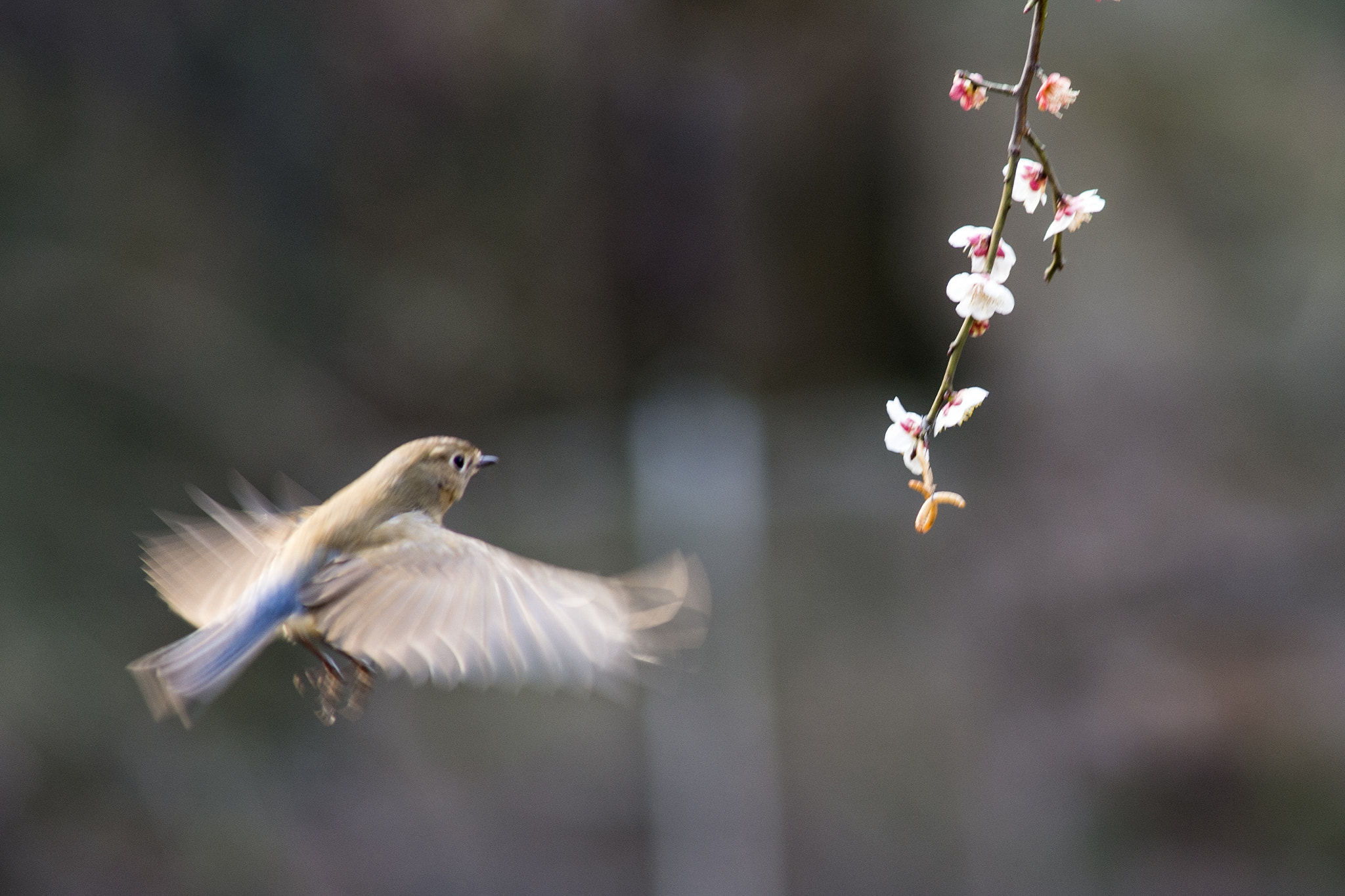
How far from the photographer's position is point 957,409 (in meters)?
0.99

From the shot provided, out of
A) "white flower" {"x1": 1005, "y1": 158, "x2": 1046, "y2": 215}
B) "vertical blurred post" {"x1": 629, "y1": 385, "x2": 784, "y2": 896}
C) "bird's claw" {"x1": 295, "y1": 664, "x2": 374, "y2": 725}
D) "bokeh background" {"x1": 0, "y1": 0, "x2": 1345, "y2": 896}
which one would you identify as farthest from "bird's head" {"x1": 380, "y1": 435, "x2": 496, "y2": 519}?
"vertical blurred post" {"x1": 629, "y1": 385, "x2": 784, "y2": 896}

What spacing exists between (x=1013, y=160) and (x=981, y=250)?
18cm

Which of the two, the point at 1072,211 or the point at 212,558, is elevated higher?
the point at 212,558

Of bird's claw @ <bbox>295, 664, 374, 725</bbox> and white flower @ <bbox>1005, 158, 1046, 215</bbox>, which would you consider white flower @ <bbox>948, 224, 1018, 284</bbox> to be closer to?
white flower @ <bbox>1005, 158, 1046, 215</bbox>

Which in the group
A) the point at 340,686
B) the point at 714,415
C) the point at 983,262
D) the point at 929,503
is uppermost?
the point at 714,415

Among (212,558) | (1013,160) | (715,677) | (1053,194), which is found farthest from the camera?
(715,677)

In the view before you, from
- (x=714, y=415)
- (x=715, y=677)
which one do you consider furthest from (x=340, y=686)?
(x=714, y=415)

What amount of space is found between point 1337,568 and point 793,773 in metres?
2.19

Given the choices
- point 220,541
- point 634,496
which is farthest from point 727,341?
point 220,541

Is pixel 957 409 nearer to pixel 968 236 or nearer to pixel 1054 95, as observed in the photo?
pixel 968 236

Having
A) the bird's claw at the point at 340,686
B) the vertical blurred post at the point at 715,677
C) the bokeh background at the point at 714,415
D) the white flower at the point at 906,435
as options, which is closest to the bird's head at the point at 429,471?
the bird's claw at the point at 340,686

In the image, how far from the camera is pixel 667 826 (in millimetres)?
4969

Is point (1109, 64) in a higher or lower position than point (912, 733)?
higher

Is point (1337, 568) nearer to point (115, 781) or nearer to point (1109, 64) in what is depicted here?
point (1109, 64)
